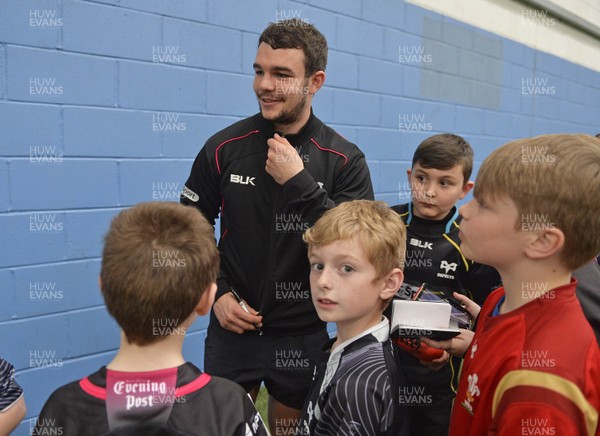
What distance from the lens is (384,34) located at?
396cm

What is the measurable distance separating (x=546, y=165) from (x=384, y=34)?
291 centimetres

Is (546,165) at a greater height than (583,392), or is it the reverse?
(546,165)

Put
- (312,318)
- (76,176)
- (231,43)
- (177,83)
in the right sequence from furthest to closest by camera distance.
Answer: (231,43), (177,83), (76,176), (312,318)

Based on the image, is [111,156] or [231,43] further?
[231,43]

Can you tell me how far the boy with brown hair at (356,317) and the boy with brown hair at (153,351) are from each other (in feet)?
1.02

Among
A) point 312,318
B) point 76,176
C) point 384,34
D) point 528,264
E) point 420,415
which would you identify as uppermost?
point 384,34

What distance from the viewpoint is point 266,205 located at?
2.10 meters

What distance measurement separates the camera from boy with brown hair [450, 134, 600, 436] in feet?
3.87

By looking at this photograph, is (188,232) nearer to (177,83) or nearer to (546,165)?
(546,165)

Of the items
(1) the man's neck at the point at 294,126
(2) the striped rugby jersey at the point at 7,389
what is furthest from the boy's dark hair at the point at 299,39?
(2) the striped rugby jersey at the point at 7,389

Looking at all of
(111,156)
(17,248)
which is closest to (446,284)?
(111,156)

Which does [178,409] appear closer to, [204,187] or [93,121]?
[204,187]

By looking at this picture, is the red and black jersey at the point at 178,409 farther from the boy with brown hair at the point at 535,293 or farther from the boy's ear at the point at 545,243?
the boy's ear at the point at 545,243

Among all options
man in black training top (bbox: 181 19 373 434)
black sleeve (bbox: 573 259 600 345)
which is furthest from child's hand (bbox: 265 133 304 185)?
black sleeve (bbox: 573 259 600 345)
